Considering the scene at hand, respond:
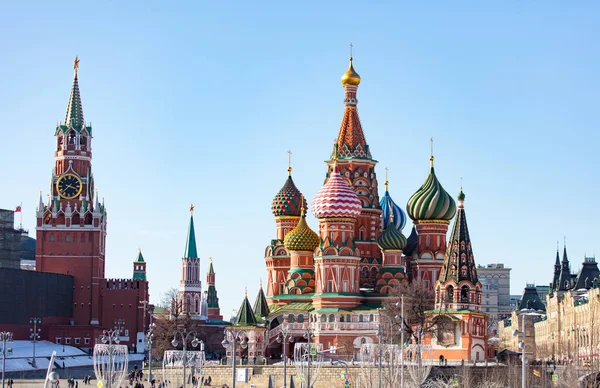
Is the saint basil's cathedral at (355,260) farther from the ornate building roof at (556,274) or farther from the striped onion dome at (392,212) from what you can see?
the ornate building roof at (556,274)

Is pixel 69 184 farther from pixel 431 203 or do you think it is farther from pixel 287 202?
pixel 431 203

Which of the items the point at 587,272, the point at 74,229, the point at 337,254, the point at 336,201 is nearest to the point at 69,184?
the point at 74,229

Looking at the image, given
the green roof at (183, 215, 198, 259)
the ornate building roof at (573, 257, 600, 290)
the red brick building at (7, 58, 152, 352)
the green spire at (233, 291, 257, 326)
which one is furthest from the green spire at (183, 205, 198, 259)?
the green spire at (233, 291, 257, 326)

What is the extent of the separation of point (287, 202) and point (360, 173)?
715 centimetres

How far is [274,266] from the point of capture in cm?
10000

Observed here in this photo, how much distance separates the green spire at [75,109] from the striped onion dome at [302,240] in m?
31.3

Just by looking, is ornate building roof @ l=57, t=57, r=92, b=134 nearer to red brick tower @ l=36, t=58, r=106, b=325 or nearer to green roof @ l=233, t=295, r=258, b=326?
red brick tower @ l=36, t=58, r=106, b=325

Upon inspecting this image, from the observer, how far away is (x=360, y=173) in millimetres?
98000

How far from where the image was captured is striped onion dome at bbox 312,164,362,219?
92.0 metres

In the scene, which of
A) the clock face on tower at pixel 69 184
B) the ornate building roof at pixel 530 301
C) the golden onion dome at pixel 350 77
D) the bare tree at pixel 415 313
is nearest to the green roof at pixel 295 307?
the bare tree at pixel 415 313

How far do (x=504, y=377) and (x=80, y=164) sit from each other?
56.0 meters

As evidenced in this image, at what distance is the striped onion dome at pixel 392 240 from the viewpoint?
9500 centimetres

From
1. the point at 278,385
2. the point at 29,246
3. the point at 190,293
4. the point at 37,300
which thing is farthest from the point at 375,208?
the point at 29,246

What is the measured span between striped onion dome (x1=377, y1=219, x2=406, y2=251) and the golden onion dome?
12511mm
